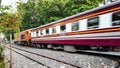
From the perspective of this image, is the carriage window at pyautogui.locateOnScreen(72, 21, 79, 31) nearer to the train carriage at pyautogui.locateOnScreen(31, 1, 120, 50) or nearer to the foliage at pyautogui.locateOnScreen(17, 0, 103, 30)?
the train carriage at pyautogui.locateOnScreen(31, 1, 120, 50)

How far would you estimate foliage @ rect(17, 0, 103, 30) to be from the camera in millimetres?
30375

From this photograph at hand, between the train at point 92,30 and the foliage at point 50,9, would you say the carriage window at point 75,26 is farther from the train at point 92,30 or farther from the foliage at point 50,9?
the foliage at point 50,9

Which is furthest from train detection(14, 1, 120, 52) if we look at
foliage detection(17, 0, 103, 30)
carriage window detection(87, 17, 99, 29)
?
foliage detection(17, 0, 103, 30)

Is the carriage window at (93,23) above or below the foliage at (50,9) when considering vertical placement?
below

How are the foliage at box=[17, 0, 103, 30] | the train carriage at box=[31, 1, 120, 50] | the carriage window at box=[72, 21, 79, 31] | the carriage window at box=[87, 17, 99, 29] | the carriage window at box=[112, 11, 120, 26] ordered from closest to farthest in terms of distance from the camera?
the carriage window at box=[112, 11, 120, 26] < the train carriage at box=[31, 1, 120, 50] < the carriage window at box=[87, 17, 99, 29] < the carriage window at box=[72, 21, 79, 31] < the foliage at box=[17, 0, 103, 30]

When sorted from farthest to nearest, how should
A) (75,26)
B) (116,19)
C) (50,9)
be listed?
(50,9)
(75,26)
(116,19)

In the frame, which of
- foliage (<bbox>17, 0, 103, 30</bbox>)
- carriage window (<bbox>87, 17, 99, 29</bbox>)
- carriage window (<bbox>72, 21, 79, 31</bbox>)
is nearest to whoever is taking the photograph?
carriage window (<bbox>87, 17, 99, 29</bbox>)

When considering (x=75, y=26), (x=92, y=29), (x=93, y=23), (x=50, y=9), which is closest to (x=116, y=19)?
(x=93, y=23)

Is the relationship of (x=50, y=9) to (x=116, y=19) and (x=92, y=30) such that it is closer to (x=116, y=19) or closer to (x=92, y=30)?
(x=92, y=30)

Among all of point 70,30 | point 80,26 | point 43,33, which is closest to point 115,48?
point 80,26

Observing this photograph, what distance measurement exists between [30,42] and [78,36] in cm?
1698

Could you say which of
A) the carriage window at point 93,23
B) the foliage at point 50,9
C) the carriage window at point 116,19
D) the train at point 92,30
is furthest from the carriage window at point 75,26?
the foliage at point 50,9

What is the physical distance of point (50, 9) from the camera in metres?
37.8

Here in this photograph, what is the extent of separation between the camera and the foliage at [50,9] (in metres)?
30.4
